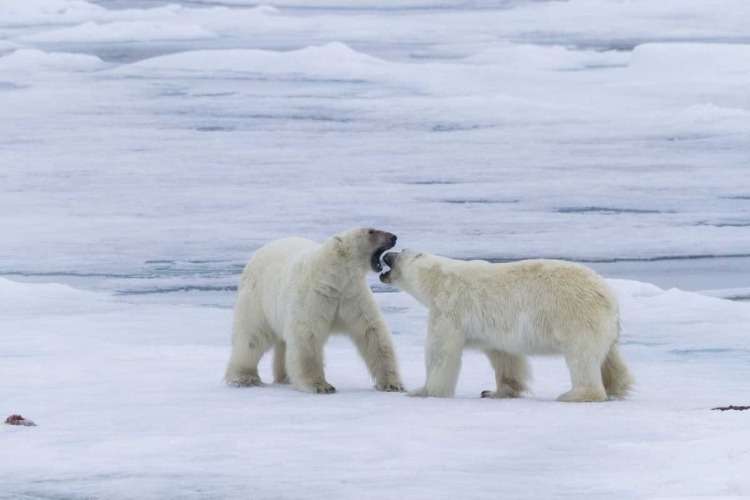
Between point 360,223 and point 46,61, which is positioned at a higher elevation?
point 46,61

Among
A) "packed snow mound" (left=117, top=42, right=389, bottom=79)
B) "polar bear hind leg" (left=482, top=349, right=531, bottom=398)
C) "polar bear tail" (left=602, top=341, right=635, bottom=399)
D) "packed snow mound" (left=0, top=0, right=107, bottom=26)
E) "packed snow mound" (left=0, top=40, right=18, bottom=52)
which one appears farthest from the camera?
"packed snow mound" (left=0, top=0, right=107, bottom=26)

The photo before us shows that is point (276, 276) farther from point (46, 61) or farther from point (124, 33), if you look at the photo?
point (124, 33)

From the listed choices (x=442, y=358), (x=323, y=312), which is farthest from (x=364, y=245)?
(x=442, y=358)

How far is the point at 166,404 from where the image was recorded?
515cm

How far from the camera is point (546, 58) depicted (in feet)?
72.0

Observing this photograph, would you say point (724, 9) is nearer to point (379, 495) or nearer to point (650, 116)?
point (650, 116)

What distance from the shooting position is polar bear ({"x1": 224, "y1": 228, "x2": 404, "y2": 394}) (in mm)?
5602

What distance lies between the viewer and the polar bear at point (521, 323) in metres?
5.09

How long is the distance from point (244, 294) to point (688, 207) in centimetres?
616

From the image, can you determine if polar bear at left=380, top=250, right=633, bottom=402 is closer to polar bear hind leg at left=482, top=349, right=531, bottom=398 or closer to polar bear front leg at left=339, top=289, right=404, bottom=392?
polar bear hind leg at left=482, top=349, right=531, bottom=398

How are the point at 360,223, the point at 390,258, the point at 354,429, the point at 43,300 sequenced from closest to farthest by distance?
the point at 354,429 < the point at 390,258 < the point at 43,300 < the point at 360,223

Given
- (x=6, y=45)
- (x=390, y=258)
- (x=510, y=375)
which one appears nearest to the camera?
(x=510, y=375)

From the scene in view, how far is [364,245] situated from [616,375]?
3.94ft

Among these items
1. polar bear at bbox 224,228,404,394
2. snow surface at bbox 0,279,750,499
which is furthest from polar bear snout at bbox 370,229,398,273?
snow surface at bbox 0,279,750,499
